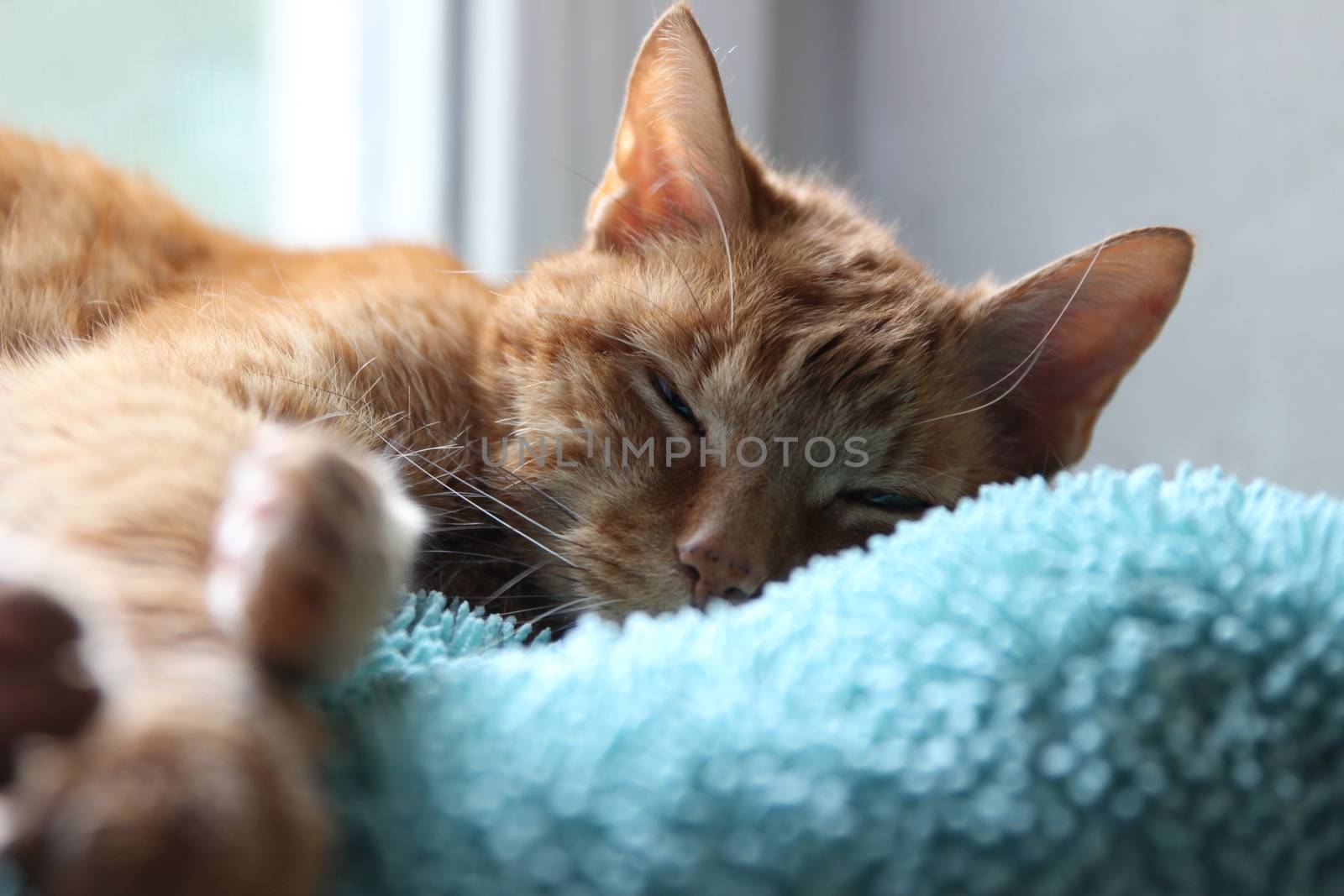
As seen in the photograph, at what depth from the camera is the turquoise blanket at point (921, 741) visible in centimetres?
56

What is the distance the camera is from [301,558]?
0.56 m

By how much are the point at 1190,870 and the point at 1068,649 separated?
0.13 metres

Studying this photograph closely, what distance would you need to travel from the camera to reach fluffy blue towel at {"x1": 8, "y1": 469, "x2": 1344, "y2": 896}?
559 millimetres

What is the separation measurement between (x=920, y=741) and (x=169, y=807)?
0.39 metres

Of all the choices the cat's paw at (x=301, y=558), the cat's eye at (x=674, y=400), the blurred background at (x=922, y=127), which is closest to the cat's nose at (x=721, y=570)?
the cat's eye at (x=674, y=400)

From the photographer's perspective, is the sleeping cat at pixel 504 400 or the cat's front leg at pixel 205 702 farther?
the sleeping cat at pixel 504 400

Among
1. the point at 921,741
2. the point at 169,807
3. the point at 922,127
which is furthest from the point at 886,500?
the point at 922,127

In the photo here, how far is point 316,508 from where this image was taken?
595 millimetres

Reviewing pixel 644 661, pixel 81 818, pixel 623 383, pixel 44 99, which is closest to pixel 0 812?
pixel 81 818

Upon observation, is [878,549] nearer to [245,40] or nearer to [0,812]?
[0,812]

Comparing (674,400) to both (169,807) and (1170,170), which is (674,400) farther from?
(1170,170)

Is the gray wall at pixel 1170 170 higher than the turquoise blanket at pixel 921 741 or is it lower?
higher

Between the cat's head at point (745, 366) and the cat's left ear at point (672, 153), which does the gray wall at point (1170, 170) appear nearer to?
the cat's head at point (745, 366)

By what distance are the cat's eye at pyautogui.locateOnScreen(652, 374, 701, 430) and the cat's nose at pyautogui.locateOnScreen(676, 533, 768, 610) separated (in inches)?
7.0
